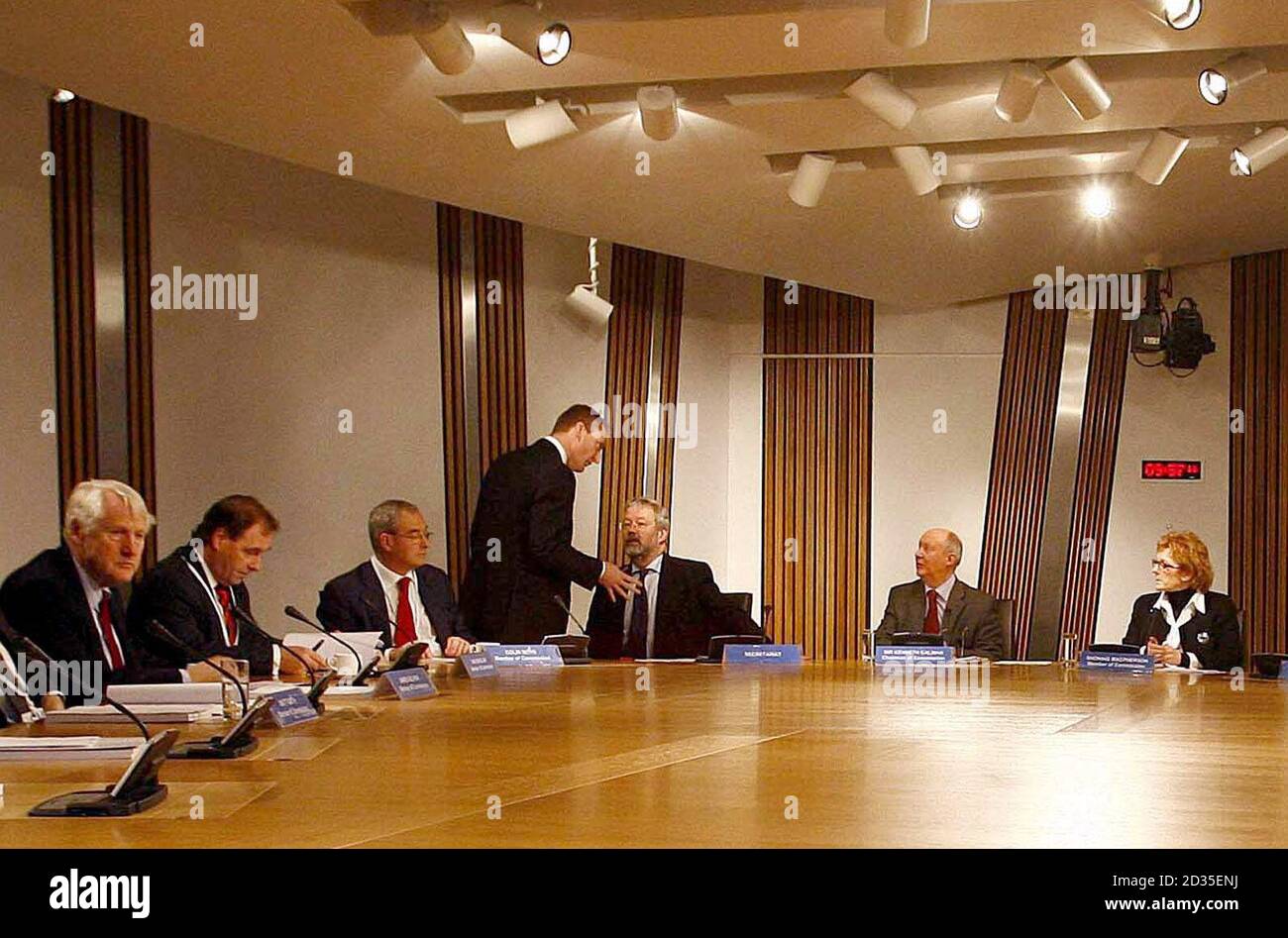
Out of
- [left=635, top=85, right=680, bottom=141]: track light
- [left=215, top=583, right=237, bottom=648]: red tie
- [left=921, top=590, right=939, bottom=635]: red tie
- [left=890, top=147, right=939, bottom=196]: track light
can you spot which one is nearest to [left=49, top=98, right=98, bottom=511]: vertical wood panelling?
[left=215, top=583, right=237, bottom=648]: red tie

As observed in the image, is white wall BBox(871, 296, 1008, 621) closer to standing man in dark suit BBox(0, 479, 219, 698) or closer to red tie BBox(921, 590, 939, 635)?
red tie BBox(921, 590, 939, 635)

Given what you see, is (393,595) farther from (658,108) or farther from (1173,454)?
(1173,454)

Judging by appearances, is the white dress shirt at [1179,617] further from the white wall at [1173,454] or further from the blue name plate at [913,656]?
the white wall at [1173,454]

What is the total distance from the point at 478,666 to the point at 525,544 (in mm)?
1788

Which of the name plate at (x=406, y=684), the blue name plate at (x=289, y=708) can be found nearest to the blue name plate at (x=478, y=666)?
the name plate at (x=406, y=684)

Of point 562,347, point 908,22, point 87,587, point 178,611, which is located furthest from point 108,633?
point 562,347

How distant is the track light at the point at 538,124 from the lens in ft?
16.8

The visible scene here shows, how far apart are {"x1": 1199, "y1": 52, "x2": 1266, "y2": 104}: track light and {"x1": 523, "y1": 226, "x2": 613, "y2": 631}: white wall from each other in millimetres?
3902

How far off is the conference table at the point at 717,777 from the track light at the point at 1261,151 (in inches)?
94.6

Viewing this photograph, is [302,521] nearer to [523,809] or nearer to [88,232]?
[88,232]

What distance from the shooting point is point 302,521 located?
6.40 meters

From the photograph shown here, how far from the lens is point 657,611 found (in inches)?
237

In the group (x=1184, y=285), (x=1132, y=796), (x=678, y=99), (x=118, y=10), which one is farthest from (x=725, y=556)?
(x=1132, y=796)

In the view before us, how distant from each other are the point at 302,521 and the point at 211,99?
2011mm
